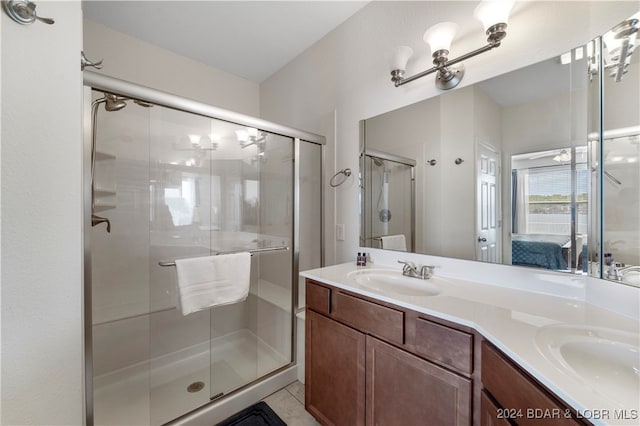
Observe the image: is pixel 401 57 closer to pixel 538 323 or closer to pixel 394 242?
pixel 394 242

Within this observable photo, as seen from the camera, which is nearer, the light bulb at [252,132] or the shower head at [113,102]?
the shower head at [113,102]

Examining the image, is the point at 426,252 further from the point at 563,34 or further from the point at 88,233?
the point at 88,233

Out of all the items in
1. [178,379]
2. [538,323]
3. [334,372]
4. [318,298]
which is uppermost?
[538,323]

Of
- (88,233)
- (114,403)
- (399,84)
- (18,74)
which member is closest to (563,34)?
(399,84)

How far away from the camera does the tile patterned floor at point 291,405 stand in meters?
1.51

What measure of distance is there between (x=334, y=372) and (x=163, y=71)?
277cm

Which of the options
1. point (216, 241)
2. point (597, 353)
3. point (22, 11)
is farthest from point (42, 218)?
point (597, 353)

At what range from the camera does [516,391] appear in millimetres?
623

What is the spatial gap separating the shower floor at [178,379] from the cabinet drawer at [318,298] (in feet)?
2.82

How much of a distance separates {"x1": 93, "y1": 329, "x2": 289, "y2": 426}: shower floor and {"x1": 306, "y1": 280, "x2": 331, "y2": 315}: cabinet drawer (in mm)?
859

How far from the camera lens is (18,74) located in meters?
0.81

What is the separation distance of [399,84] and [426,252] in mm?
1025

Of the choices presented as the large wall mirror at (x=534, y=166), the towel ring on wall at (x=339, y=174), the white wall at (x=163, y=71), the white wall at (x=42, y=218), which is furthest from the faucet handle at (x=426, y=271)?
the white wall at (x=163, y=71)

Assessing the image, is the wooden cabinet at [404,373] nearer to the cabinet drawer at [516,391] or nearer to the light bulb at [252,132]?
the cabinet drawer at [516,391]
